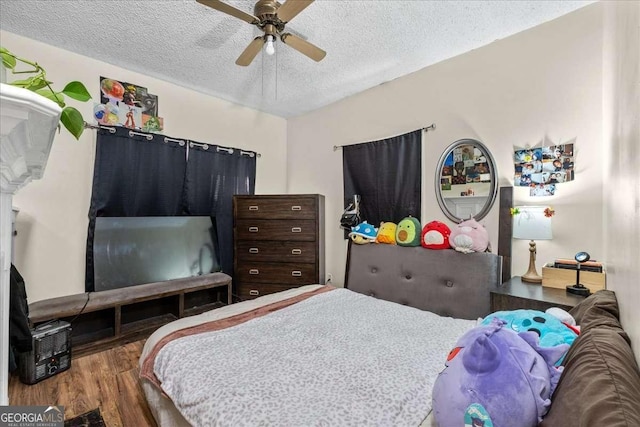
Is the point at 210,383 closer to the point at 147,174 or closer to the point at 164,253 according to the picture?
the point at 164,253

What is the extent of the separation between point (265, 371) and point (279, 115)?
11.3 feet

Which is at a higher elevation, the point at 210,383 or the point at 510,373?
the point at 510,373

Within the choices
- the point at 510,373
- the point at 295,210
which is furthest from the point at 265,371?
the point at 295,210

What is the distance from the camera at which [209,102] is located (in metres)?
3.27

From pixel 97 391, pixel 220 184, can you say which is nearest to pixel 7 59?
pixel 97 391

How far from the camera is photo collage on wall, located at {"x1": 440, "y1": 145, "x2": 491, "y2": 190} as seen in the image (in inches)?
90.0

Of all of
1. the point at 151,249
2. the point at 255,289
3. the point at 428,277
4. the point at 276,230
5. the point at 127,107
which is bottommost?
the point at 255,289

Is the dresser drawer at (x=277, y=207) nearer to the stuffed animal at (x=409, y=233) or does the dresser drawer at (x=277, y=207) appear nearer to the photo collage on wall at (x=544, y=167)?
the stuffed animal at (x=409, y=233)

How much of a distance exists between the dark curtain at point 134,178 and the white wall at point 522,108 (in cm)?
208

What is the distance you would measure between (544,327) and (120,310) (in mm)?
2922

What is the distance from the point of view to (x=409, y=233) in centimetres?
240

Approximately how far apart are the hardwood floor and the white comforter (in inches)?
25.6

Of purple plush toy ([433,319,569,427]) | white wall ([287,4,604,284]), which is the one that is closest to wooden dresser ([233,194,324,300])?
white wall ([287,4,604,284])

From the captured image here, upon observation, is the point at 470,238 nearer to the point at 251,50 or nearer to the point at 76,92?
the point at 251,50
